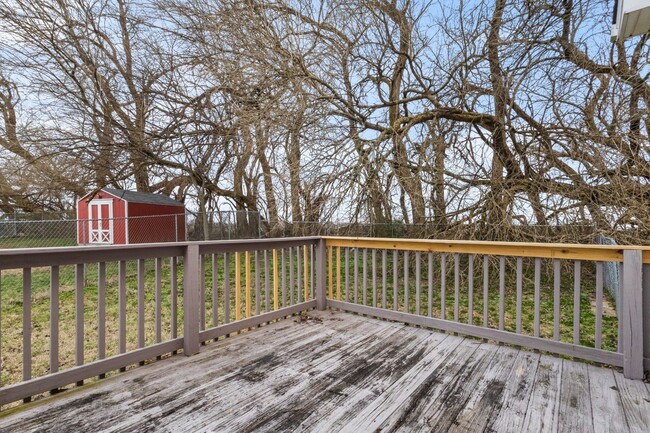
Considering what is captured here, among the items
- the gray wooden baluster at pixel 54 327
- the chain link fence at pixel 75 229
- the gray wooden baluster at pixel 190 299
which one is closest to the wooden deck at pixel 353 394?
the gray wooden baluster at pixel 190 299

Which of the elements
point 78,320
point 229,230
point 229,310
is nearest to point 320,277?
point 229,310

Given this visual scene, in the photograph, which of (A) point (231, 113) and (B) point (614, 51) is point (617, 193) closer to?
(B) point (614, 51)

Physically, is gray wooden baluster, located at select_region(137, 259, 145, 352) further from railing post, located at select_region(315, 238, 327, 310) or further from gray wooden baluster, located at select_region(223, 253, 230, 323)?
railing post, located at select_region(315, 238, 327, 310)

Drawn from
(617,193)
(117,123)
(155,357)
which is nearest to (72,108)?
(117,123)

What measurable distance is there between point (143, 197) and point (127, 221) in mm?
1768

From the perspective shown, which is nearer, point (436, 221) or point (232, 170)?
point (436, 221)

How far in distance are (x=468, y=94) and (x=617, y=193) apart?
248cm

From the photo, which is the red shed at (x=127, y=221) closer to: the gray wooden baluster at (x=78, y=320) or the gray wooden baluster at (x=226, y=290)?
the gray wooden baluster at (x=226, y=290)

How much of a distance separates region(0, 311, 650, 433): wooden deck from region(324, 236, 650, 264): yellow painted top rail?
2.59 feet

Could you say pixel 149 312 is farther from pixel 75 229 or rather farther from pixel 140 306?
pixel 75 229

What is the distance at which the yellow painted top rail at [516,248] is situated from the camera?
8.20 feet

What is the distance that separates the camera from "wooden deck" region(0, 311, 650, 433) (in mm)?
1832

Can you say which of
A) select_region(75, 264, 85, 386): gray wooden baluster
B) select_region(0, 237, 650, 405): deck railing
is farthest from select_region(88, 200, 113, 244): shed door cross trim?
select_region(75, 264, 85, 386): gray wooden baluster

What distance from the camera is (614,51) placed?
16.1 feet
